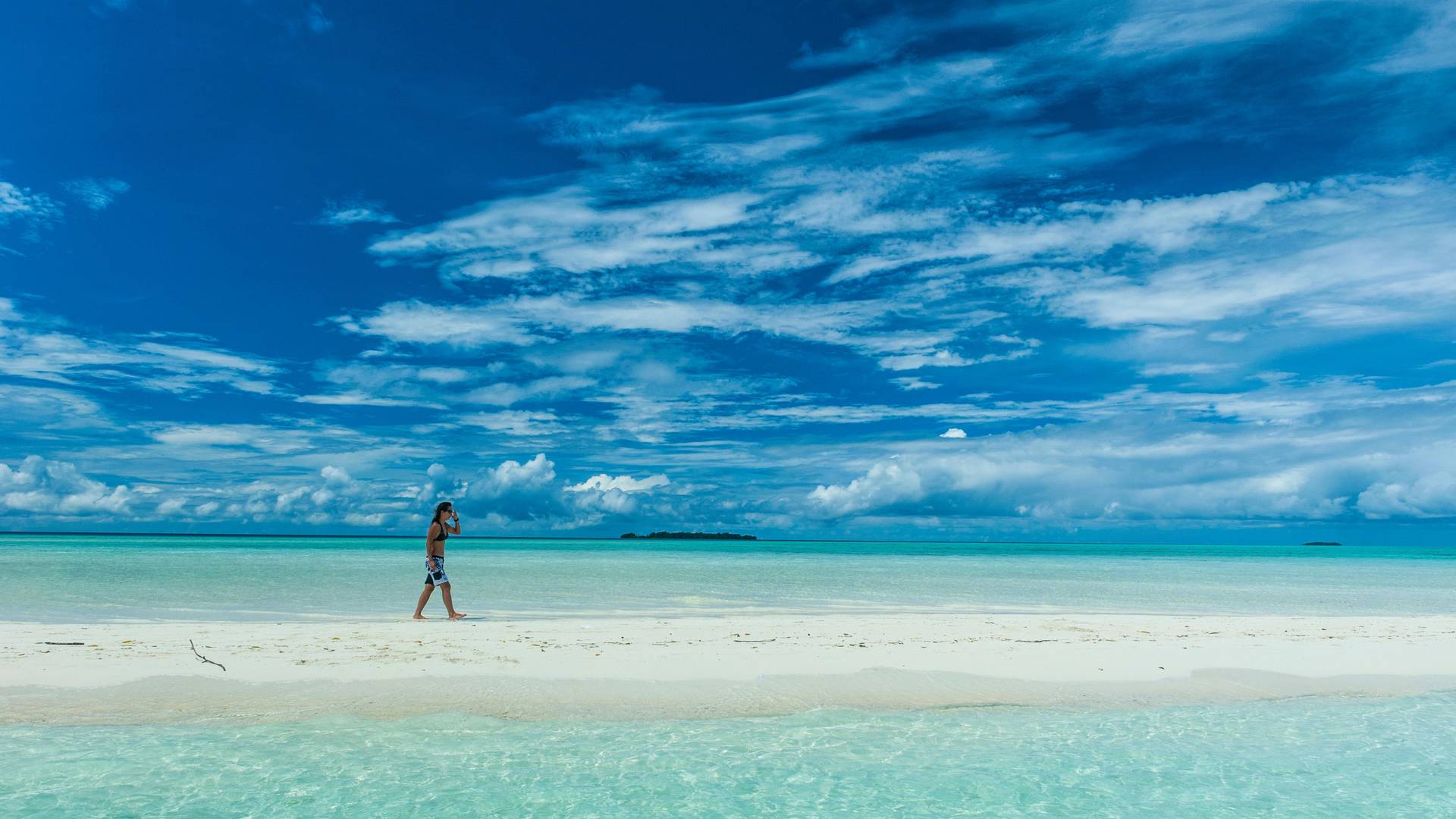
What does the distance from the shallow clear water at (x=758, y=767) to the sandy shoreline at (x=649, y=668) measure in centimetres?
74

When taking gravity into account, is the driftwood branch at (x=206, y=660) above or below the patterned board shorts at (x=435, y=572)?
below

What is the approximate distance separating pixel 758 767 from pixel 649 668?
13.9 ft

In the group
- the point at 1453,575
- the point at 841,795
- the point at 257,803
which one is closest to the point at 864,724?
the point at 841,795

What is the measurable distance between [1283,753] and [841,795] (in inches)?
188

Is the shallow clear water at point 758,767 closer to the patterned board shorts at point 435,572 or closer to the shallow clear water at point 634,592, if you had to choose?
the patterned board shorts at point 435,572

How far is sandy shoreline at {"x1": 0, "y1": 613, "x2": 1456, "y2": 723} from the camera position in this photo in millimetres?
9711

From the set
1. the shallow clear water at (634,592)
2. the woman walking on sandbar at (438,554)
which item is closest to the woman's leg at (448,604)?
the woman walking on sandbar at (438,554)

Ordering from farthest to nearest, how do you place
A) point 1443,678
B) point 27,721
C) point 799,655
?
point 799,655 → point 1443,678 → point 27,721

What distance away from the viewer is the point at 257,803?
655 cm

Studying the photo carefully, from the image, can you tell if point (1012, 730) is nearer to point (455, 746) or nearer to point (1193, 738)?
point (1193, 738)

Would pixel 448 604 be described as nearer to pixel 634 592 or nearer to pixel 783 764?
pixel 783 764

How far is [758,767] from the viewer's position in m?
7.71

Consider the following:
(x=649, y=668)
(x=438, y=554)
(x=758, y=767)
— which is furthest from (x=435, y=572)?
(x=758, y=767)

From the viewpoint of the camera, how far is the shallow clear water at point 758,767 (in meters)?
6.70
